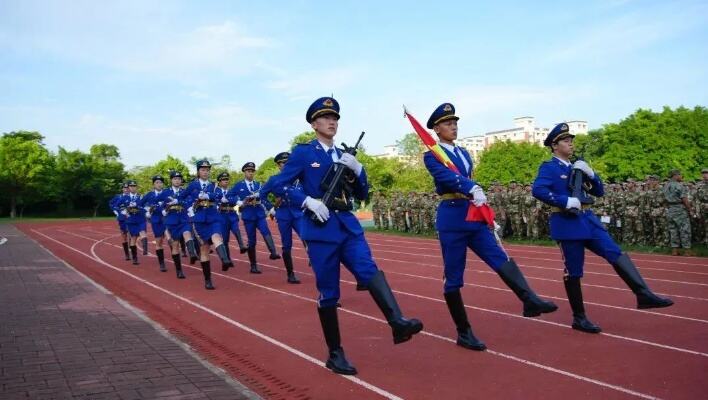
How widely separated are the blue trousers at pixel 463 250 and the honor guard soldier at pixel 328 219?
3.54ft

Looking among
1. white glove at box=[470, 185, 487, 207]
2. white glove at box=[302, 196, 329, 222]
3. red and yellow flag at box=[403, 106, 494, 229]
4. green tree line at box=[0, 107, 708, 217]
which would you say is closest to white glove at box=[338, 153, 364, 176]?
white glove at box=[302, 196, 329, 222]

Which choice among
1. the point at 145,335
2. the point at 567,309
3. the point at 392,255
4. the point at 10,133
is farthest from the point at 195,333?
the point at 10,133

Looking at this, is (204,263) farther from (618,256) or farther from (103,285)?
(618,256)

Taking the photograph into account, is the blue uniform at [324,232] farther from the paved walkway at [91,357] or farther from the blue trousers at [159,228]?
the blue trousers at [159,228]

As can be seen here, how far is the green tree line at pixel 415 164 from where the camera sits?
53719 millimetres

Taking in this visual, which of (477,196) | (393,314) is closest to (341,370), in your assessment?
(393,314)

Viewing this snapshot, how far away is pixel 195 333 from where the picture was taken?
683 cm

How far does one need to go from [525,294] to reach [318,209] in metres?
2.02

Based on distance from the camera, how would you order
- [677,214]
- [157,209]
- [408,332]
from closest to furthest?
1. [408,332]
2. [157,209]
3. [677,214]

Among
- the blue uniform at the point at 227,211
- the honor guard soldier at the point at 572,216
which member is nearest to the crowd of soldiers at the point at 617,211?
the honor guard soldier at the point at 572,216

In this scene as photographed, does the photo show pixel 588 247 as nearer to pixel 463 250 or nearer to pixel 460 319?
pixel 463 250

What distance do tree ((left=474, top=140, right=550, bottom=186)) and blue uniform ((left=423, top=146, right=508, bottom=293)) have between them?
61338 millimetres

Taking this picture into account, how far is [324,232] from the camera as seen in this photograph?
4.90 m

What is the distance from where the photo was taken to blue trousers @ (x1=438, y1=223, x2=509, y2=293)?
5.54m
